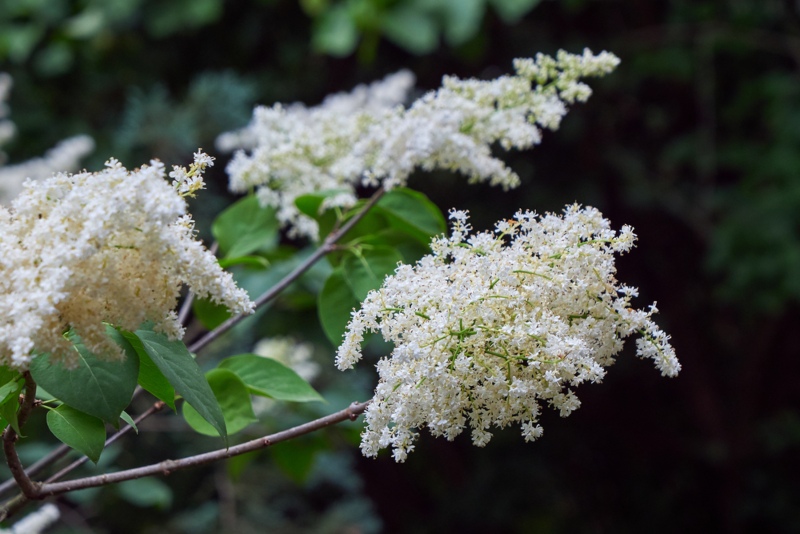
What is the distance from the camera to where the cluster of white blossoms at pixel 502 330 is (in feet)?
1.29

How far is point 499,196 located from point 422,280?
63.7 inches

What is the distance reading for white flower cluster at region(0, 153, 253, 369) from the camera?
1.11 ft

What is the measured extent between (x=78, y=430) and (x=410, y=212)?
0.35 metres

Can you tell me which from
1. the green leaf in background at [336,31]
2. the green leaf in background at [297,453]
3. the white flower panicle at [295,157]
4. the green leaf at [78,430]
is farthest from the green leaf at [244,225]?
the green leaf in background at [336,31]

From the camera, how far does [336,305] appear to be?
63 centimetres

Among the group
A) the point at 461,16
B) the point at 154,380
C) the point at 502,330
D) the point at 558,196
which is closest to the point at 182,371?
the point at 154,380

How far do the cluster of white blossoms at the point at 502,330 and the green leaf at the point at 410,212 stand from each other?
0.24 metres

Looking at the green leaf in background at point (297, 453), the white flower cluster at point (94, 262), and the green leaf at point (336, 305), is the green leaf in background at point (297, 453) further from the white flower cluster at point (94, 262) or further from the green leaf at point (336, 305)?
the white flower cluster at point (94, 262)

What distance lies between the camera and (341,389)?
1294mm

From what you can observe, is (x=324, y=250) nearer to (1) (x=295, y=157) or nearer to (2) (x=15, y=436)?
(1) (x=295, y=157)

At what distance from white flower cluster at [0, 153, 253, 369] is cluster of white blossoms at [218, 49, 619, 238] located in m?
0.28

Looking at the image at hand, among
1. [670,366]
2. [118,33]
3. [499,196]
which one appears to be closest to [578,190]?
[499,196]

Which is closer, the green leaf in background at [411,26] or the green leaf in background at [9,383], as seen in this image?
the green leaf in background at [9,383]

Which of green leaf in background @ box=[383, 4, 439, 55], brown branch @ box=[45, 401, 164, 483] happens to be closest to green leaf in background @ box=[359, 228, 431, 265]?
brown branch @ box=[45, 401, 164, 483]
